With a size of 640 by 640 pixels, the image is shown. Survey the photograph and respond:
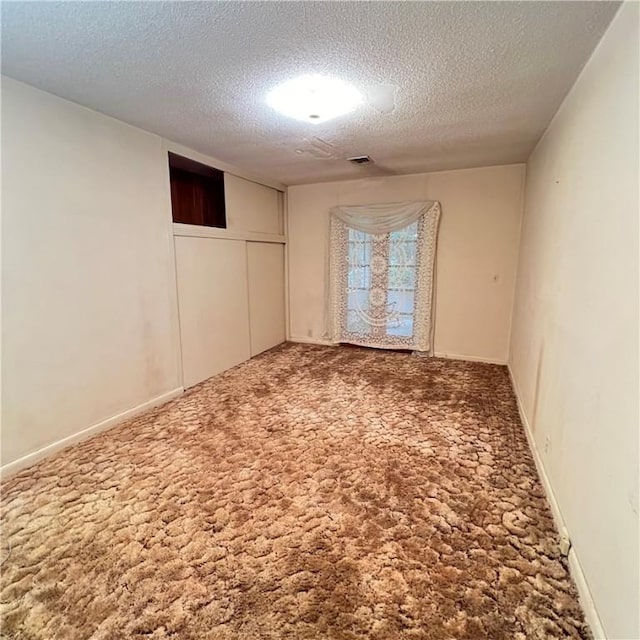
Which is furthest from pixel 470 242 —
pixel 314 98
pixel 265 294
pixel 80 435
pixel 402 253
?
pixel 80 435

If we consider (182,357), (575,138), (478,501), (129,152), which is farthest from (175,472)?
(575,138)

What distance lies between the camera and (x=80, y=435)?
8.29 ft

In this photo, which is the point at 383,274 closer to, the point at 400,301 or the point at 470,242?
the point at 400,301

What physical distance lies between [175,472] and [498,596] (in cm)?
175

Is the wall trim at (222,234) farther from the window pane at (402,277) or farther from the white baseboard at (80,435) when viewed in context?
the window pane at (402,277)

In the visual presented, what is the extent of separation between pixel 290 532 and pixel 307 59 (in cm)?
233

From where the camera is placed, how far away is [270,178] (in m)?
4.49

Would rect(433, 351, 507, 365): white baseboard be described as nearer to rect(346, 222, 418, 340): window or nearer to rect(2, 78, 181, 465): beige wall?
rect(346, 222, 418, 340): window

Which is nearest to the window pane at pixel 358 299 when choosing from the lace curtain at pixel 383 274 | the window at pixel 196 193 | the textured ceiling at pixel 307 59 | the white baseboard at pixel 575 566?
the lace curtain at pixel 383 274

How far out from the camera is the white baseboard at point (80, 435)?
2169 millimetres

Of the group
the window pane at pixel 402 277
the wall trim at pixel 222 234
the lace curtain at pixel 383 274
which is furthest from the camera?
the window pane at pixel 402 277

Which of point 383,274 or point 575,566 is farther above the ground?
point 383,274

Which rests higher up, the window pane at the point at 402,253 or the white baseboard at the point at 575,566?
the window pane at the point at 402,253

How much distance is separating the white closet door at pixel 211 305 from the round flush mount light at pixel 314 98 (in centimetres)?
159
